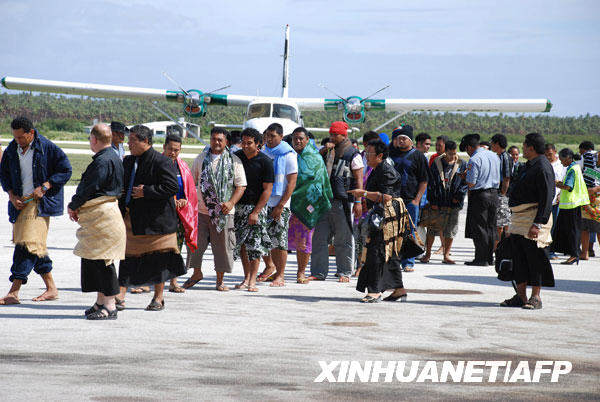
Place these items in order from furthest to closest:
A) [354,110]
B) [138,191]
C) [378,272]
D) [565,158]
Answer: [354,110]
[565,158]
[378,272]
[138,191]

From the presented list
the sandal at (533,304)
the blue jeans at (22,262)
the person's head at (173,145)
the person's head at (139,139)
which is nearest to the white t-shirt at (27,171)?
the blue jeans at (22,262)

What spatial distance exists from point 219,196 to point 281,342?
2783mm

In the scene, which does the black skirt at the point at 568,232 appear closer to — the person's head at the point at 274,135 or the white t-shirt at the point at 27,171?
the person's head at the point at 274,135

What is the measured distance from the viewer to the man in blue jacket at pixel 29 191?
7.48 m

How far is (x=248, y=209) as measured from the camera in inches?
351

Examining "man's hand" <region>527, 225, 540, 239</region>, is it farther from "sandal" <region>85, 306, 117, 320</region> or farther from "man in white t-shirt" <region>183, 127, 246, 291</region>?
"sandal" <region>85, 306, 117, 320</region>

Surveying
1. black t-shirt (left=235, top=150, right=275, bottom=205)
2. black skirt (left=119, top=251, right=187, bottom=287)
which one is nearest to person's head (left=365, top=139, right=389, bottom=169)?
black t-shirt (left=235, top=150, right=275, bottom=205)

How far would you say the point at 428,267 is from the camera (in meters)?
11.6

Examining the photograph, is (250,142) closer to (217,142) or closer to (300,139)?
(217,142)

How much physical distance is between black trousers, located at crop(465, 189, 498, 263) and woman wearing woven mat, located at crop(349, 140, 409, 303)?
3863 mm

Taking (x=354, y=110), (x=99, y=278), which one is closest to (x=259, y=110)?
(x=354, y=110)

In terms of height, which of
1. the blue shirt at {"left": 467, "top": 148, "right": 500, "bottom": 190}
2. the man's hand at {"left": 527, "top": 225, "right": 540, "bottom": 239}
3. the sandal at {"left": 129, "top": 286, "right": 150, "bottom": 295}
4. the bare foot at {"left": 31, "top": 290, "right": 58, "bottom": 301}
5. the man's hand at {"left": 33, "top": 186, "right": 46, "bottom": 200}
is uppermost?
the blue shirt at {"left": 467, "top": 148, "right": 500, "bottom": 190}

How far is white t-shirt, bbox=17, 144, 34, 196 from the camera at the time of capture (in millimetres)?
7562

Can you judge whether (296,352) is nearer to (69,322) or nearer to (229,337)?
(229,337)
